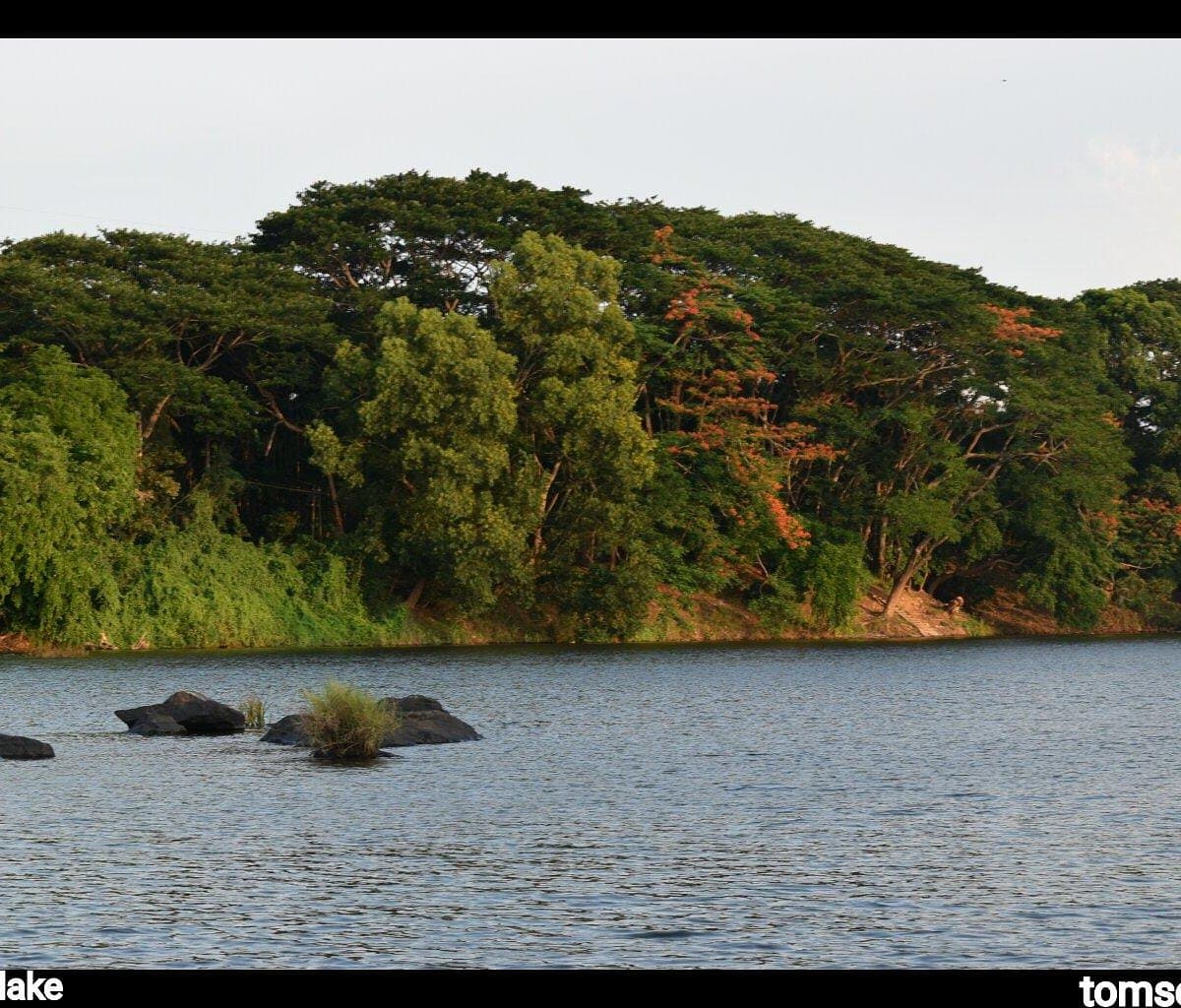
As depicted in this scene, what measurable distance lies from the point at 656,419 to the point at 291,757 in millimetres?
46936

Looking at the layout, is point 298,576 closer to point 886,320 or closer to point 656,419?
point 656,419

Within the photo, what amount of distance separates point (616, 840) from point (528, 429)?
46339mm

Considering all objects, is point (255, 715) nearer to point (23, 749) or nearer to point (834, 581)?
point (23, 749)

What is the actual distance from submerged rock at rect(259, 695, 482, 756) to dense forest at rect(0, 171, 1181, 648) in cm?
2468

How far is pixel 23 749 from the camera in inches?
1213

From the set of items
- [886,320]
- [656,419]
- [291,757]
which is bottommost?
[291,757]

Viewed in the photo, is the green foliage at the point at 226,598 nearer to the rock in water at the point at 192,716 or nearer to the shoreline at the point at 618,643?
the shoreline at the point at 618,643

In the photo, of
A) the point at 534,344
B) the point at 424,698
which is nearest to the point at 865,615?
the point at 534,344

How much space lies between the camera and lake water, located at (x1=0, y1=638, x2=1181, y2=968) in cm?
1669

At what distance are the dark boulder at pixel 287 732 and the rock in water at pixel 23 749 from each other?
4601 millimetres

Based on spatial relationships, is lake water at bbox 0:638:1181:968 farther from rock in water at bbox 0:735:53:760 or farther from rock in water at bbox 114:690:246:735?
rock in water at bbox 114:690:246:735

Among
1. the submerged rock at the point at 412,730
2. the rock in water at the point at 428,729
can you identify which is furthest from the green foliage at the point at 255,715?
the rock in water at the point at 428,729

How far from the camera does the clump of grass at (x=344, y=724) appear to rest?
103 ft

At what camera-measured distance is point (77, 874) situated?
19891 millimetres
